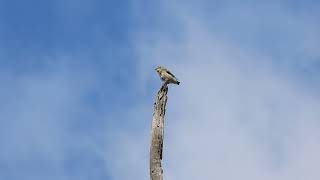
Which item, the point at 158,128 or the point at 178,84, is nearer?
the point at 158,128

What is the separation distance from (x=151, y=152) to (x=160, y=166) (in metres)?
0.48

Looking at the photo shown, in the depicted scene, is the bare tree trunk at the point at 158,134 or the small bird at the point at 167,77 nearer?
the bare tree trunk at the point at 158,134

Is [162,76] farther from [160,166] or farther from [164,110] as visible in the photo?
[160,166]

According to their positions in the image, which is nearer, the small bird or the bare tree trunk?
the bare tree trunk

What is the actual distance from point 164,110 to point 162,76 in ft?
4.17

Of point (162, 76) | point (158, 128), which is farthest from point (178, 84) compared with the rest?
point (158, 128)

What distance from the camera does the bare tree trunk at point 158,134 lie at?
19375 mm

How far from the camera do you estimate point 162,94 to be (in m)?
20.6

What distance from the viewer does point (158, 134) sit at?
787 inches

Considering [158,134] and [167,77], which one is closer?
[158,134]

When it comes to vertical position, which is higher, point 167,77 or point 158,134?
point 167,77

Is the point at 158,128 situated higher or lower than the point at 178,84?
lower

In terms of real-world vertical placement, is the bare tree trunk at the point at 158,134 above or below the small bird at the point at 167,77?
below

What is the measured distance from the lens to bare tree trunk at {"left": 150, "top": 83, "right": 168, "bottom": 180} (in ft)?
63.6
